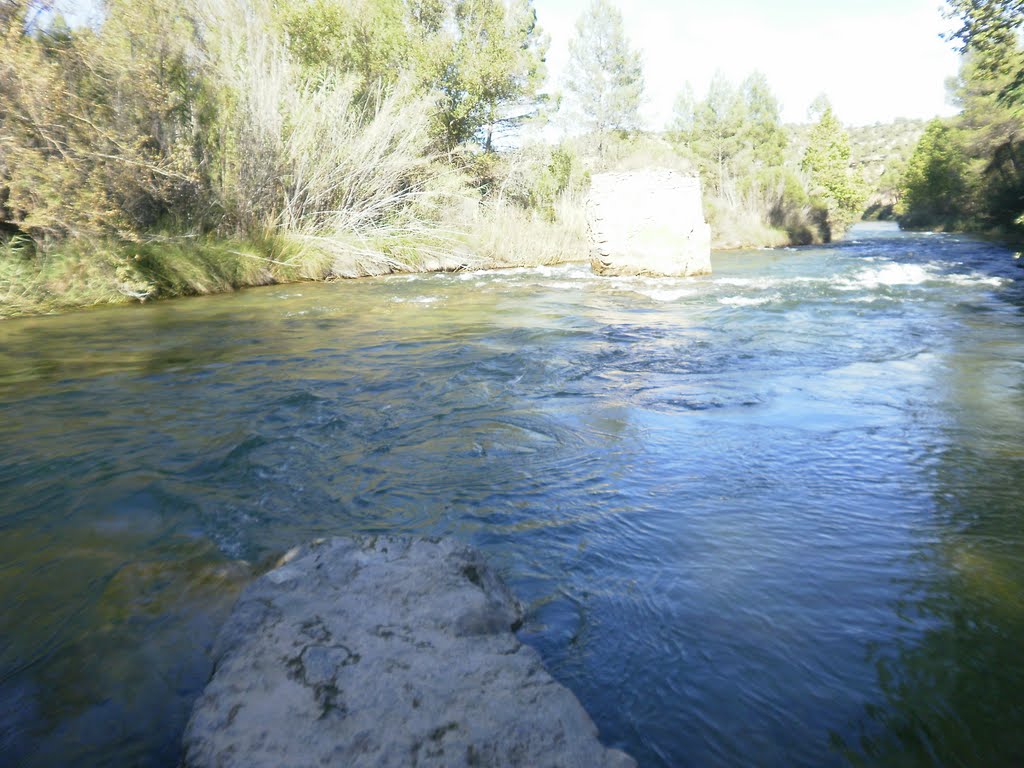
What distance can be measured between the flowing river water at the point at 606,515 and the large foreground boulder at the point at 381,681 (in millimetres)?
250

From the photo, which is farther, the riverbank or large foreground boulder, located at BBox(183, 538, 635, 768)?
the riverbank

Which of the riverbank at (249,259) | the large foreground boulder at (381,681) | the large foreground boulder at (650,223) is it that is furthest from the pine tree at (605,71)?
the large foreground boulder at (381,681)

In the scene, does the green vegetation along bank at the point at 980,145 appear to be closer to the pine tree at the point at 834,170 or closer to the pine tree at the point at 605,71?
the pine tree at the point at 834,170

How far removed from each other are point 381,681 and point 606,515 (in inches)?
55.0

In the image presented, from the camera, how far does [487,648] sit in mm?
1511

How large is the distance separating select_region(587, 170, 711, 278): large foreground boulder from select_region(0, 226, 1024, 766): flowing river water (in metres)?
5.92

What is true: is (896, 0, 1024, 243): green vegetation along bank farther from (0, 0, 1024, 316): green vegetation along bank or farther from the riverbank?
the riverbank

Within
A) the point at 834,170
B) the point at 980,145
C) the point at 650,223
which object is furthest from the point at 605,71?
the point at 650,223

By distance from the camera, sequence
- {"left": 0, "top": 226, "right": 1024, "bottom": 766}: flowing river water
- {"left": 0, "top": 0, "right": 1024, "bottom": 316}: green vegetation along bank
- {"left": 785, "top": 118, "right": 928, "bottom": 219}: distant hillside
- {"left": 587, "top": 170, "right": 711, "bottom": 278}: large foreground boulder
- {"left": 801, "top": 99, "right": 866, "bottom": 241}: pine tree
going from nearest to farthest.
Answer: {"left": 0, "top": 226, "right": 1024, "bottom": 766}: flowing river water → {"left": 0, "top": 0, "right": 1024, "bottom": 316}: green vegetation along bank → {"left": 587, "top": 170, "right": 711, "bottom": 278}: large foreground boulder → {"left": 801, "top": 99, "right": 866, "bottom": 241}: pine tree → {"left": 785, "top": 118, "right": 928, "bottom": 219}: distant hillside

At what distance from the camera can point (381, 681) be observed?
1.37 m

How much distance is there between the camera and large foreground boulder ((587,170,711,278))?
38.1ft

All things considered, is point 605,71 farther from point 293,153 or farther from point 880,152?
point 880,152

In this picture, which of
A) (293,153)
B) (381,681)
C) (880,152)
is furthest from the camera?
(880,152)

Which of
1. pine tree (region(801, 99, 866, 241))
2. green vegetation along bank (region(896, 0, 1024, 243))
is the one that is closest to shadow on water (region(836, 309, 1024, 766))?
green vegetation along bank (region(896, 0, 1024, 243))
